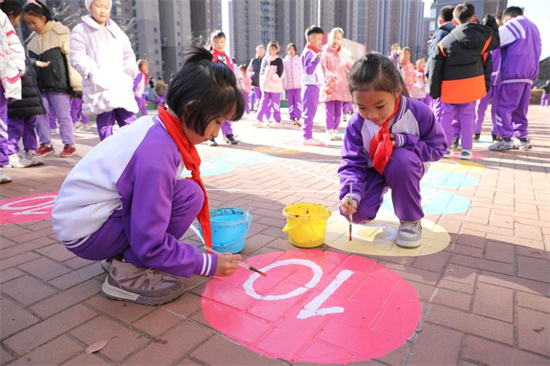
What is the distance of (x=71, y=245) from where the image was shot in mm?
1776

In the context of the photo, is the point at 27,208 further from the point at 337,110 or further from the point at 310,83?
the point at 337,110

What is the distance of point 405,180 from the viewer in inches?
93.7

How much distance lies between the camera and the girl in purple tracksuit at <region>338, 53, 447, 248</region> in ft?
7.42

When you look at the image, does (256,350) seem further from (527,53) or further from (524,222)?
(527,53)

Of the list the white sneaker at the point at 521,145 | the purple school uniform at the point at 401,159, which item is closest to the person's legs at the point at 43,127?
the purple school uniform at the point at 401,159

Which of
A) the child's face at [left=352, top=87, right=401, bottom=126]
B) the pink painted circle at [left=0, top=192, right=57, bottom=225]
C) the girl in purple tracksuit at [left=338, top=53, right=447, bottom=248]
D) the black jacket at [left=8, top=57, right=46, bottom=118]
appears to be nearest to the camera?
the child's face at [left=352, top=87, right=401, bottom=126]

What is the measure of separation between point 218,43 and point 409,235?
15.9 feet

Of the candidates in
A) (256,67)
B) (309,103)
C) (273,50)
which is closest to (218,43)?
(309,103)

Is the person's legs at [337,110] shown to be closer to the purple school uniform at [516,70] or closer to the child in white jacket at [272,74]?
the child in white jacket at [272,74]

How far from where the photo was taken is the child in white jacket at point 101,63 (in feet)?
13.4

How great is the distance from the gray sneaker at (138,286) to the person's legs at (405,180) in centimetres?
141

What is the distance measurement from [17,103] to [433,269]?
4.93 metres

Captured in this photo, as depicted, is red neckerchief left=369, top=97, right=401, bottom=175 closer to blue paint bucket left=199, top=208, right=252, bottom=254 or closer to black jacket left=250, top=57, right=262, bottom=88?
blue paint bucket left=199, top=208, right=252, bottom=254

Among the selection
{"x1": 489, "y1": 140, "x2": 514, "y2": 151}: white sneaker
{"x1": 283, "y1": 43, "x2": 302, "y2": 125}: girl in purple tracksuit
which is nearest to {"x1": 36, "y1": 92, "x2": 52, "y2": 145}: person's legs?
{"x1": 283, "y1": 43, "x2": 302, "y2": 125}: girl in purple tracksuit
